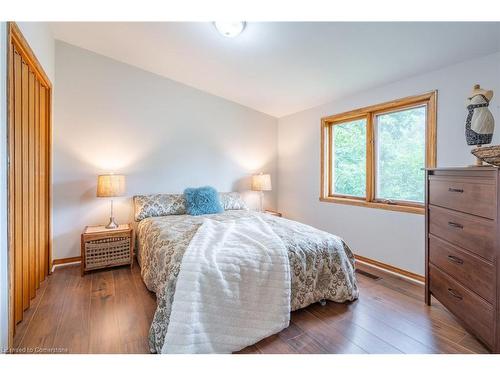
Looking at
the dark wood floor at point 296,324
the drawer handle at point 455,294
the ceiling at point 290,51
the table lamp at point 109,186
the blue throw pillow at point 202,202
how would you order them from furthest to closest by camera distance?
the blue throw pillow at point 202,202
the table lamp at point 109,186
the ceiling at point 290,51
the drawer handle at point 455,294
the dark wood floor at point 296,324

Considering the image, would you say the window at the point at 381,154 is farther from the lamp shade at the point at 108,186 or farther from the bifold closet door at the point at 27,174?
the bifold closet door at the point at 27,174

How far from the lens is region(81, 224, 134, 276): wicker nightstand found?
2641mm

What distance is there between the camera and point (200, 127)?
3.71 m

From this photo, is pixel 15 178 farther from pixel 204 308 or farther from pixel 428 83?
pixel 428 83

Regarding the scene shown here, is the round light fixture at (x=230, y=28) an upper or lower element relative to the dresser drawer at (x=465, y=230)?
upper

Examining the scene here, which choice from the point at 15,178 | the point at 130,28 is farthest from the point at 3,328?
the point at 130,28

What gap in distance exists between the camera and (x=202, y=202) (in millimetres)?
3166

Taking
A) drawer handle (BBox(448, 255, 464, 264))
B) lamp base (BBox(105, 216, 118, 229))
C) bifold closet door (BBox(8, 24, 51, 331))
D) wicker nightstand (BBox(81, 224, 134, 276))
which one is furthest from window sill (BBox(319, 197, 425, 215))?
bifold closet door (BBox(8, 24, 51, 331))

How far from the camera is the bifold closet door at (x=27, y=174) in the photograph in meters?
1.59

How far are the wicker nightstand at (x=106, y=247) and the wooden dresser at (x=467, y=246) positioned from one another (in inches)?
117

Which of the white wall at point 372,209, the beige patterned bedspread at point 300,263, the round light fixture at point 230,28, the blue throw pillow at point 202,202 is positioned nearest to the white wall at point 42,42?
the round light fixture at point 230,28
